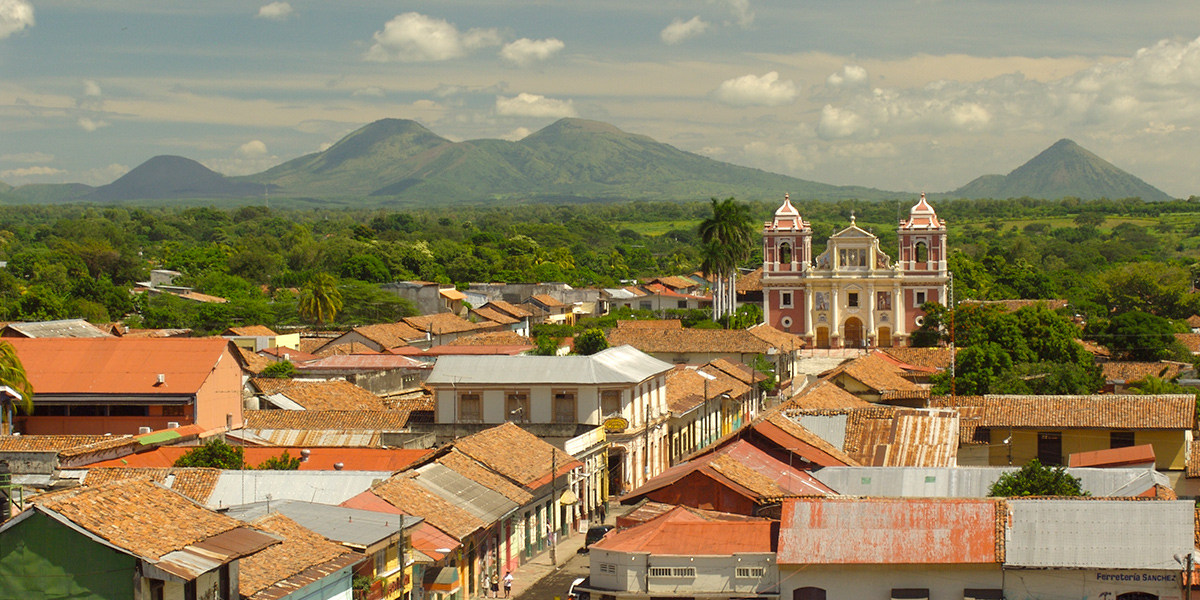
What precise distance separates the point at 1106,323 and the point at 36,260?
7762cm

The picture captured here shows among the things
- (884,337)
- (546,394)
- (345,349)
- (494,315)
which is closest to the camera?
(546,394)

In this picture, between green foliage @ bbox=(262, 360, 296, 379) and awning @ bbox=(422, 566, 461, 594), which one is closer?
awning @ bbox=(422, 566, 461, 594)

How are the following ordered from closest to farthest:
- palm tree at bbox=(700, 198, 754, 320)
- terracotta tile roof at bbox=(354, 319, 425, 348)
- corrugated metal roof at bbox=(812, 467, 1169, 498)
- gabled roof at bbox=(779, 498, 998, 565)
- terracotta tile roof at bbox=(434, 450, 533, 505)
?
gabled roof at bbox=(779, 498, 998, 565)
corrugated metal roof at bbox=(812, 467, 1169, 498)
terracotta tile roof at bbox=(434, 450, 533, 505)
terracotta tile roof at bbox=(354, 319, 425, 348)
palm tree at bbox=(700, 198, 754, 320)

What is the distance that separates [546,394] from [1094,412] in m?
14.4

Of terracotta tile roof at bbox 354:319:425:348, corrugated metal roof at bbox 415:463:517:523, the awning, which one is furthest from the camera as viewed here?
terracotta tile roof at bbox 354:319:425:348

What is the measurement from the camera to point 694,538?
2206 cm

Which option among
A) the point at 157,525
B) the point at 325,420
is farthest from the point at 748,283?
the point at 157,525

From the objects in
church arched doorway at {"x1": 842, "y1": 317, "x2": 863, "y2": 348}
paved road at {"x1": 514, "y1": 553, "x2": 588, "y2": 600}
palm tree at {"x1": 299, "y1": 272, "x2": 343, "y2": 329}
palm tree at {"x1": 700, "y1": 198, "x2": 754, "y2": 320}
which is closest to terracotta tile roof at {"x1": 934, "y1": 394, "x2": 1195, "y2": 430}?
paved road at {"x1": 514, "y1": 553, "x2": 588, "y2": 600}

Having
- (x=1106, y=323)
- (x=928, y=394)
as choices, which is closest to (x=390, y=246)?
(x=1106, y=323)

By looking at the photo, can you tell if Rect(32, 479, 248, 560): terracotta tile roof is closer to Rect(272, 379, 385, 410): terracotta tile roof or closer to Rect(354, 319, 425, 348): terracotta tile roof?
Rect(272, 379, 385, 410): terracotta tile roof

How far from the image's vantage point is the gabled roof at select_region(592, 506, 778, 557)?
21625mm

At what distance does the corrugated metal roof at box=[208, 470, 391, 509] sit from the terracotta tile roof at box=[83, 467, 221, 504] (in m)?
0.20

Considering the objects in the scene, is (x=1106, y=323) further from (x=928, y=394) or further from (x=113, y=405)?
(x=113, y=405)

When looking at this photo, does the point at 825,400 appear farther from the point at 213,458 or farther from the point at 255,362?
the point at 255,362
